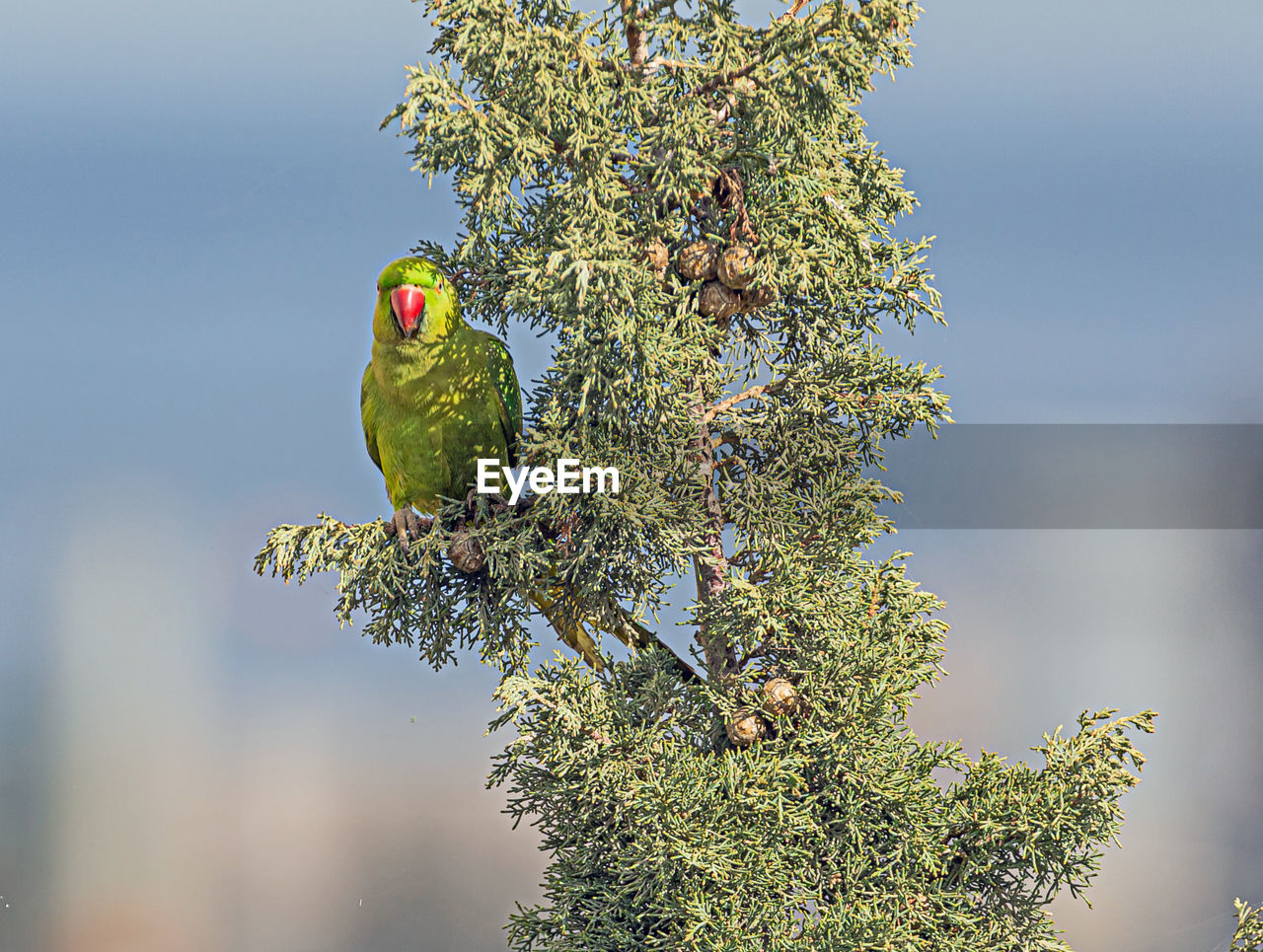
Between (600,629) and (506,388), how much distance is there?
1.39ft

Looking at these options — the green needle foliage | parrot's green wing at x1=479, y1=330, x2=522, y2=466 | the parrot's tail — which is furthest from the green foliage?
parrot's green wing at x1=479, y1=330, x2=522, y2=466

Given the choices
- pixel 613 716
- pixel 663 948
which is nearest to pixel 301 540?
pixel 613 716

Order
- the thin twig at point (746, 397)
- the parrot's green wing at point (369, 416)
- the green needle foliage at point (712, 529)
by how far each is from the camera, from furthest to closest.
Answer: the parrot's green wing at point (369, 416)
the thin twig at point (746, 397)
the green needle foliage at point (712, 529)

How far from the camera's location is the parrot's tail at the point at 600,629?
1.98 metres

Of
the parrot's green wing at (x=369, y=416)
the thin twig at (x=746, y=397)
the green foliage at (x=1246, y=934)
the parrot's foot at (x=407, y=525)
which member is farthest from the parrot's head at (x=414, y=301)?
the green foliage at (x=1246, y=934)

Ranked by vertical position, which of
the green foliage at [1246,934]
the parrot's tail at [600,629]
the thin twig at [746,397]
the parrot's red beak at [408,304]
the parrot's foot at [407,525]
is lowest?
the green foliage at [1246,934]

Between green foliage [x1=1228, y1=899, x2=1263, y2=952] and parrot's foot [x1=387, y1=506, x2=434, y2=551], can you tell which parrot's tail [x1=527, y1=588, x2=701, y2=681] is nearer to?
parrot's foot [x1=387, y1=506, x2=434, y2=551]

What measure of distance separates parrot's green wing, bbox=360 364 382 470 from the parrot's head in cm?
14

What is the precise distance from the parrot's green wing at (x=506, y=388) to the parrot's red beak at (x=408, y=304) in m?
0.13

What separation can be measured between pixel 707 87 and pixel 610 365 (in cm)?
46

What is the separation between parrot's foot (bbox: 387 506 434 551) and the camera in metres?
1.99

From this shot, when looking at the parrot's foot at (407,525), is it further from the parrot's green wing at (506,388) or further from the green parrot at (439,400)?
the parrot's green wing at (506,388)

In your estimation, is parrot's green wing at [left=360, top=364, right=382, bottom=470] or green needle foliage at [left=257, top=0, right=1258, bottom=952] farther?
parrot's green wing at [left=360, top=364, right=382, bottom=470]

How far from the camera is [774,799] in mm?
1834
